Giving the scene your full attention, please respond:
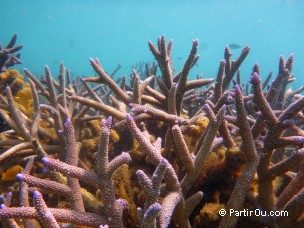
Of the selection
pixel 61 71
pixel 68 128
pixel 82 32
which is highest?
pixel 82 32

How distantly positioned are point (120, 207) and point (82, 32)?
174989 mm

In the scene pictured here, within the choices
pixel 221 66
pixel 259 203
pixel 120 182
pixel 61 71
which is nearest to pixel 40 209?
pixel 120 182

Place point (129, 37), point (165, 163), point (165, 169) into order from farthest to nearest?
point (129, 37), point (165, 169), point (165, 163)

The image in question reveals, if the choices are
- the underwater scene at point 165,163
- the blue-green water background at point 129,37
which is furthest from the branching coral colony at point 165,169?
the blue-green water background at point 129,37

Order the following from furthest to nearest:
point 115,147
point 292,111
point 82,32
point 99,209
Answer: point 82,32, point 115,147, point 292,111, point 99,209

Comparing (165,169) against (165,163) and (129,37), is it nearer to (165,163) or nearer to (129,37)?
(165,163)

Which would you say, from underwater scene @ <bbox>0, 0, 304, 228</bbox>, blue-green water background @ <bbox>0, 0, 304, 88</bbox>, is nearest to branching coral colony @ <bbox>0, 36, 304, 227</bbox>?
underwater scene @ <bbox>0, 0, 304, 228</bbox>

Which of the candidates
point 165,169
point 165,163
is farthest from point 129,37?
point 165,163

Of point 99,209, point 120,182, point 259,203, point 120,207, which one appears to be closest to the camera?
point 120,207

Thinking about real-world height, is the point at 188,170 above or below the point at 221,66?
below

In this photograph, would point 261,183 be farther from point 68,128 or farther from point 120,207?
point 68,128

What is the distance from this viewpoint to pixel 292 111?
2.01 m

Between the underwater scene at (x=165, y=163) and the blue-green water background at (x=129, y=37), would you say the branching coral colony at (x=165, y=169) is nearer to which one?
the underwater scene at (x=165, y=163)

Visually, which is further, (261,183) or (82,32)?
(82,32)
